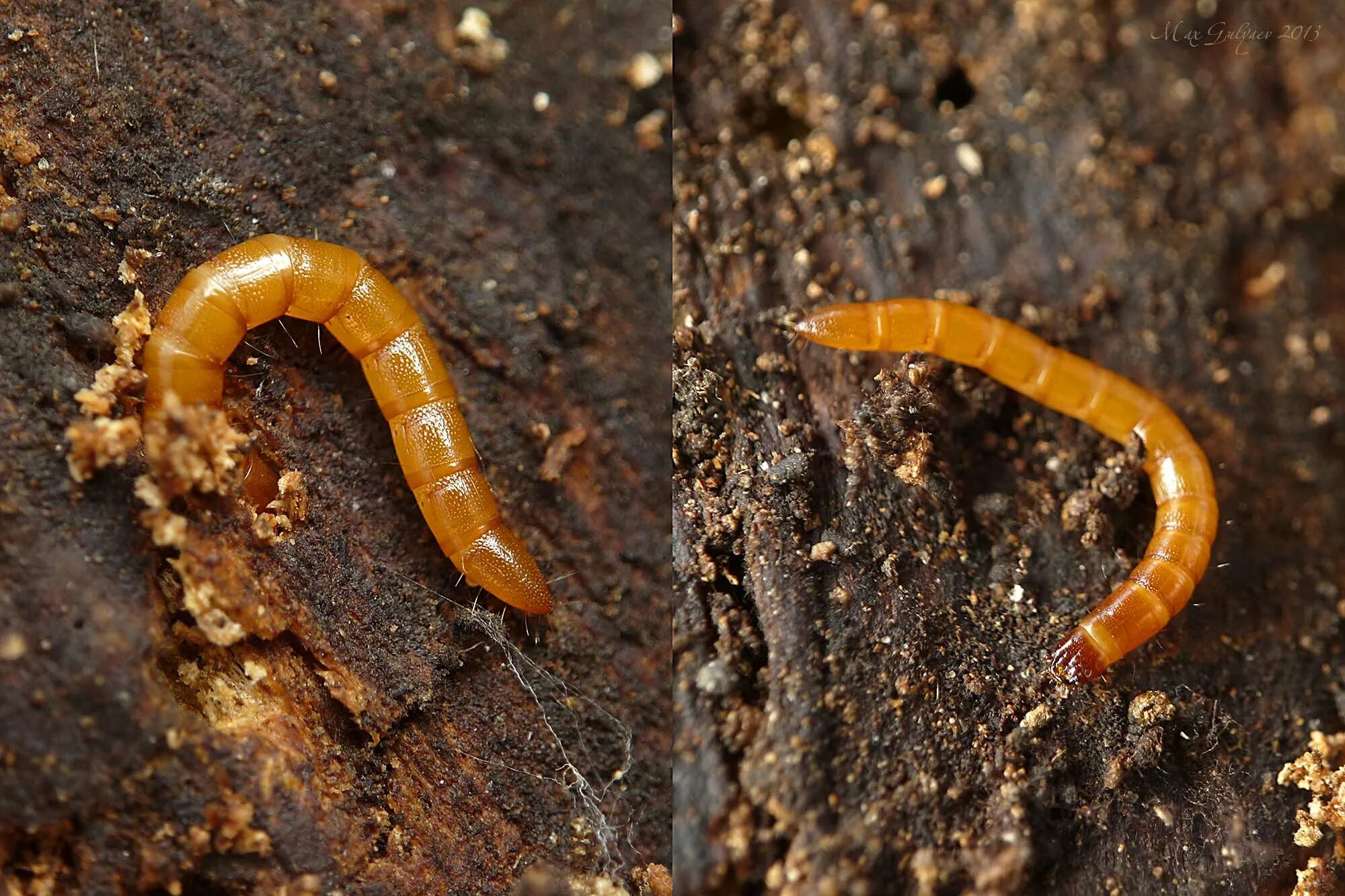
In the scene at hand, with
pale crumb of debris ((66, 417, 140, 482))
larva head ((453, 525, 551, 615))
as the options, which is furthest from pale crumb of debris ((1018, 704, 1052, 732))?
pale crumb of debris ((66, 417, 140, 482))

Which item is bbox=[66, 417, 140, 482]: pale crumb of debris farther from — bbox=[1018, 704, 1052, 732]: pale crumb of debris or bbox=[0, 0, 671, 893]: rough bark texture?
bbox=[1018, 704, 1052, 732]: pale crumb of debris

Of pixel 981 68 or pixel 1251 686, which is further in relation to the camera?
pixel 981 68

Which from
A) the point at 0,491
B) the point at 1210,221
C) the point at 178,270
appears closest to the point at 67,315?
the point at 178,270

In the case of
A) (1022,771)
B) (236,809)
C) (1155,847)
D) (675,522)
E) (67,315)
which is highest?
(67,315)

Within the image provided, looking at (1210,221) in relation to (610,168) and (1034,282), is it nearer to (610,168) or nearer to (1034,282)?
(1034,282)

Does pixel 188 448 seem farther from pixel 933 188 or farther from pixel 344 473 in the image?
pixel 933 188

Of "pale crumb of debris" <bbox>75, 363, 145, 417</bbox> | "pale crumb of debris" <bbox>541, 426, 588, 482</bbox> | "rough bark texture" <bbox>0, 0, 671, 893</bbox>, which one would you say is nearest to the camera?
"rough bark texture" <bbox>0, 0, 671, 893</bbox>
